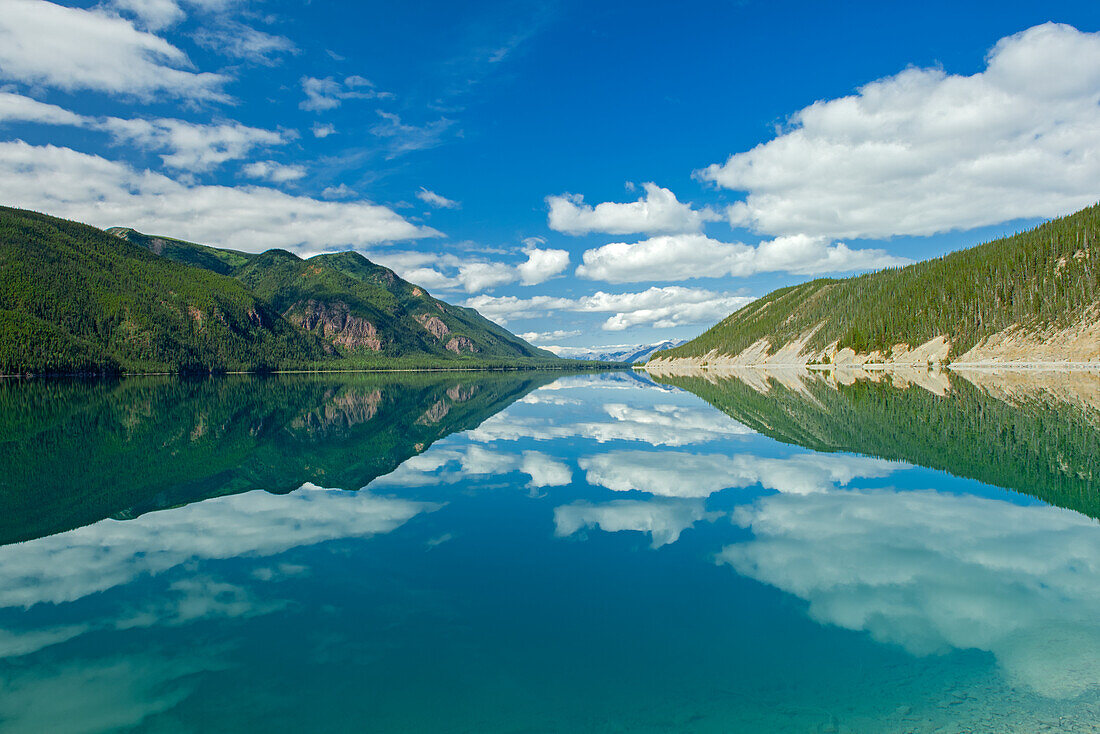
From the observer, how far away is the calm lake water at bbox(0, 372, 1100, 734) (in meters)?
7.64

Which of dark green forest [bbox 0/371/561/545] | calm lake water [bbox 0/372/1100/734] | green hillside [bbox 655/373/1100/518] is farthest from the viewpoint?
green hillside [bbox 655/373/1100/518]

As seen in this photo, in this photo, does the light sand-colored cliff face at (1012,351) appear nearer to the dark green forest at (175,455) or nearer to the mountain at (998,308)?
the mountain at (998,308)

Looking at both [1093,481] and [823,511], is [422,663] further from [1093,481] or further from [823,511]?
[1093,481]

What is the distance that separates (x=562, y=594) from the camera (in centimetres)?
1127

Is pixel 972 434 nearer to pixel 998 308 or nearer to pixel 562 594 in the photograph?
pixel 562 594

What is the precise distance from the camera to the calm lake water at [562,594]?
7.64 metres

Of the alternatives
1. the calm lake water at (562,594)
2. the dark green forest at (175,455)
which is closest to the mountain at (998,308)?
the calm lake water at (562,594)

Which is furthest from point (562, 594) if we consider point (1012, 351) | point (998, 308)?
point (998, 308)

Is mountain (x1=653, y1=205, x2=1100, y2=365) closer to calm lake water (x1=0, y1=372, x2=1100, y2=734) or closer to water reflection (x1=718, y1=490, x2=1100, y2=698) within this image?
calm lake water (x1=0, y1=372, x2=1100, y2=734)

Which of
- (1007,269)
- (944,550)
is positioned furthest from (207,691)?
(1007,269)

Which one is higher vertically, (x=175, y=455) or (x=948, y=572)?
(x=948, y=572)

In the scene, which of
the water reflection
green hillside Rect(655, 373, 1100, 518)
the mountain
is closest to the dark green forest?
the water reflection

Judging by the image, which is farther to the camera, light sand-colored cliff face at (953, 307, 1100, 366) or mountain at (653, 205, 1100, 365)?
mountain at (653, 205, 1100, 365)

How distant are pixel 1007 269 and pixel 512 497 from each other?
165762mm
